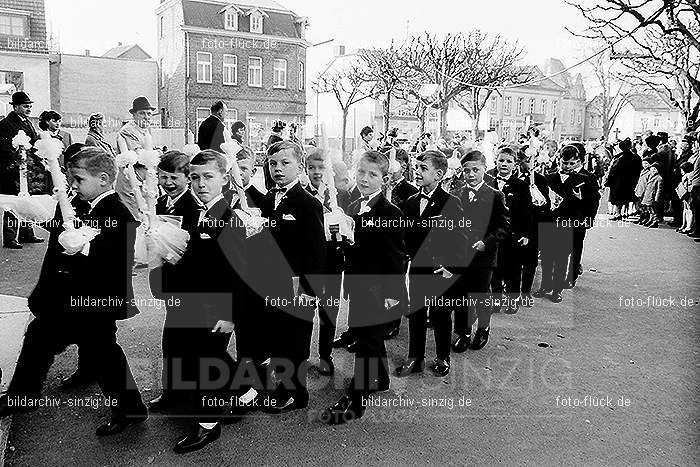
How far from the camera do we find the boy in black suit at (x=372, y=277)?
432cm

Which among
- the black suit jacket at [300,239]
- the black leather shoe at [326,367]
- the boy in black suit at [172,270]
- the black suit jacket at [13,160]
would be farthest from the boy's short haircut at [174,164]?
the black suit jacket at [13,160]

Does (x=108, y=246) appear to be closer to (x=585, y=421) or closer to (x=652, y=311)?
(x=585, y=421)

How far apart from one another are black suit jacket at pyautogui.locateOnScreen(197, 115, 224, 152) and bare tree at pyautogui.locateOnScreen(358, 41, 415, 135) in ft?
54.4

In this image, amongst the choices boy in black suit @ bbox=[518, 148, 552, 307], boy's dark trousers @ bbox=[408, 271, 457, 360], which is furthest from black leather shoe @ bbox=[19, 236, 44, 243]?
boy in black suit @ bbox=[518, 148, 552, 307]

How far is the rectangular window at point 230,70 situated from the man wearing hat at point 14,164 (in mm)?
24552

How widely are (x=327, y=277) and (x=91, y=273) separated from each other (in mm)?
1964

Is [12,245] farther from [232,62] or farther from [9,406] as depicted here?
[232,62]

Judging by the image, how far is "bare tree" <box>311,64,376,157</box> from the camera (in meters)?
35.2

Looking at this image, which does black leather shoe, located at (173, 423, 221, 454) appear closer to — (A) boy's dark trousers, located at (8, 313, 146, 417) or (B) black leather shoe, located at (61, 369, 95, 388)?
(A) boy's dark trousers, located at (8, 313, 146, 417)

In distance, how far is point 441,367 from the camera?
16.7 feet

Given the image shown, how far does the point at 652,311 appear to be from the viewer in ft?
23.5

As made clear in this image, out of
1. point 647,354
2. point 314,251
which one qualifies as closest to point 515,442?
point 314,251

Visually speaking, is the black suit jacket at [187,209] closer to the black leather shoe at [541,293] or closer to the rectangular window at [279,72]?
the black leather shoe at [541,293]

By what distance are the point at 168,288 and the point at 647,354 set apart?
14.7 feet
